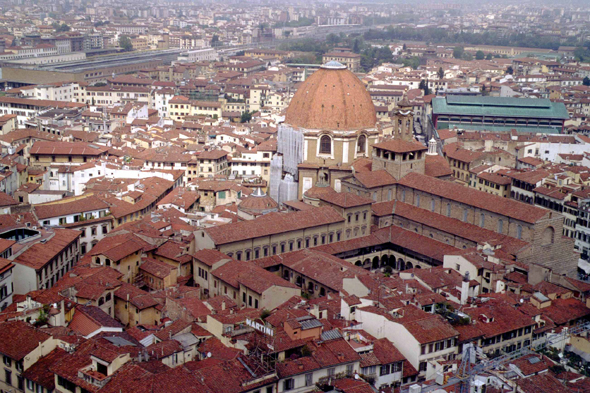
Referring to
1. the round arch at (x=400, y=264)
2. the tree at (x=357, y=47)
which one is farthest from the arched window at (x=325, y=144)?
the tree at (x=357, y=47)

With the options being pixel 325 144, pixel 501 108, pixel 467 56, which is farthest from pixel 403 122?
pixel 467 56

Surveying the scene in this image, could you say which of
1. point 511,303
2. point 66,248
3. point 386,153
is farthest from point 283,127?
point 511,303

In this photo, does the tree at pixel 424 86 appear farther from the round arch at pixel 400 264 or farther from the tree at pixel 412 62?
the round arch at pixel 400 264

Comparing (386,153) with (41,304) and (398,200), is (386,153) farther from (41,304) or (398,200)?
(41,304)

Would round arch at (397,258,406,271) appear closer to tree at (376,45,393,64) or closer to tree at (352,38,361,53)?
tree at (376,45,393,64)

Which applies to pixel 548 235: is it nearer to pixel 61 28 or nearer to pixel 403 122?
pixel 403 122

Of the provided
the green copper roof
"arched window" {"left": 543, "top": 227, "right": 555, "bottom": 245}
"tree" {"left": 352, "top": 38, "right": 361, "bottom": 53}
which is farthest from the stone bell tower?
"tree" {"left": 352, "top": 38, "right": 361, "bottom": 53}
